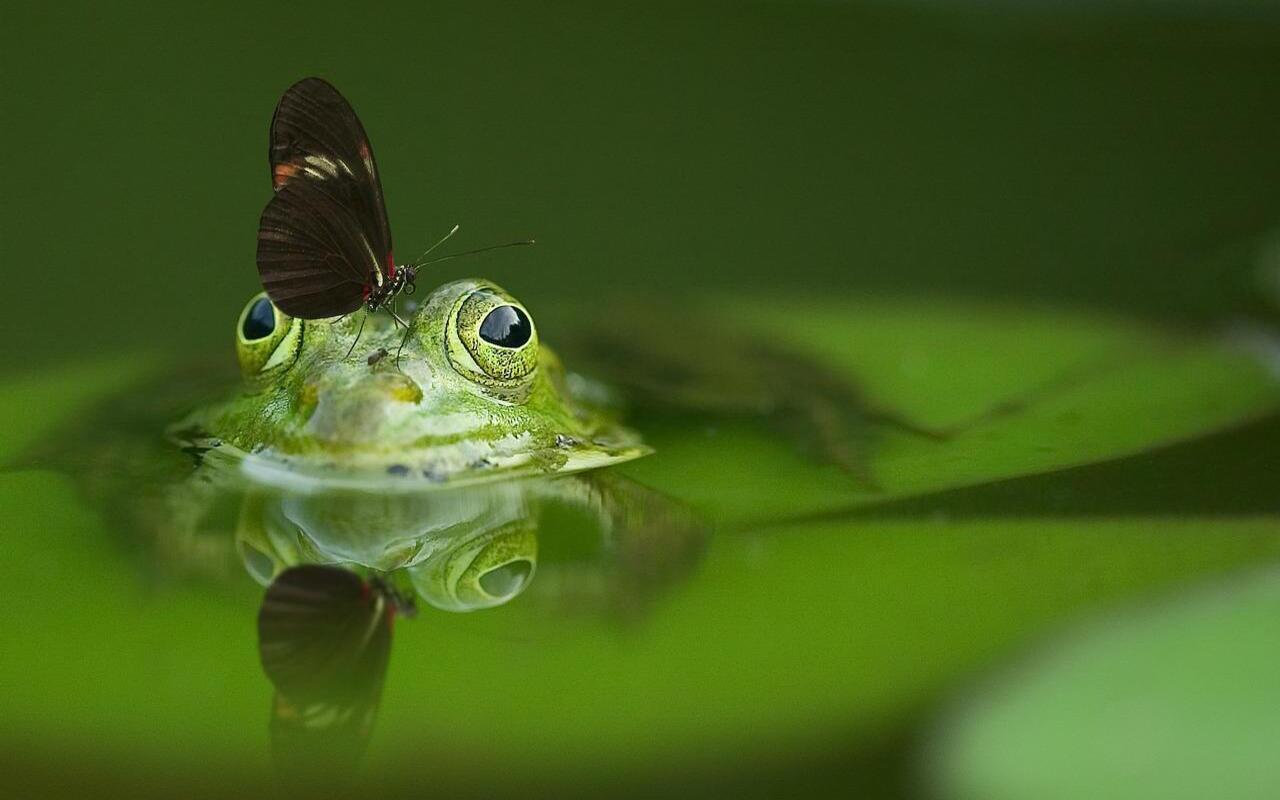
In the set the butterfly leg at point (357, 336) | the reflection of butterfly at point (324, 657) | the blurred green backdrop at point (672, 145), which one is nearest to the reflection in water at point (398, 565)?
the reflection of butterfly at point (324, 657)

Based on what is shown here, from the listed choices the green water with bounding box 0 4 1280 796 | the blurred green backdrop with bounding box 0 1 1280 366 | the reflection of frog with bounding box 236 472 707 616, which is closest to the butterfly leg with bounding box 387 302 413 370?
the reflection of frog with bounding box 236 472 707 616

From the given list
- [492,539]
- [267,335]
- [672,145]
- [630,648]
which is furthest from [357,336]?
[672,145]

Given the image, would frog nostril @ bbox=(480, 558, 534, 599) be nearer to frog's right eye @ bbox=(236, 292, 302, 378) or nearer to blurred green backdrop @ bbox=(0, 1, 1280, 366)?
frog's right eye @ bbox=(236, 292, 302, 378)

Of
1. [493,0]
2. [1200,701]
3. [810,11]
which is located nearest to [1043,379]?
[1200,701]

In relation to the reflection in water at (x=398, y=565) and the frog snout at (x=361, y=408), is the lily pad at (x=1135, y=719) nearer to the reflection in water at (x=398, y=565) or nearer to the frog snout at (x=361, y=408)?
the reflection in water at (x=398, y=565)

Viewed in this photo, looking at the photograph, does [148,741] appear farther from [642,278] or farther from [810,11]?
[810,11]

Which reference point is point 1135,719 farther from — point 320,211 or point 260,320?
point 260,320
